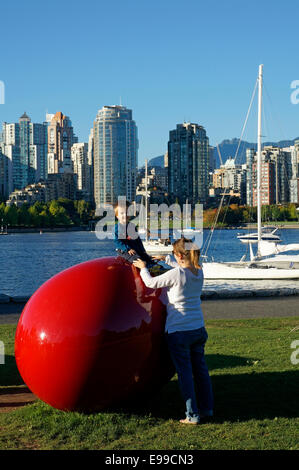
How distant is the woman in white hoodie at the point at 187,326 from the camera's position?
20.2ft

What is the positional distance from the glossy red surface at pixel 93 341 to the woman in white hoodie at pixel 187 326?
0.77ft

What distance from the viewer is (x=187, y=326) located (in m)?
6.18

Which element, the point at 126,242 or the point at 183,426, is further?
the point at 126,242

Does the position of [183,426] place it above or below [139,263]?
below

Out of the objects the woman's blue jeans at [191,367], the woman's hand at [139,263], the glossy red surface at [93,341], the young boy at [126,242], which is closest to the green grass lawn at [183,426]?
the woman's blue jeans at [191,367]

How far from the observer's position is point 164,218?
104250 mm

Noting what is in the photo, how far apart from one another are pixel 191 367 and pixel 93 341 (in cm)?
108

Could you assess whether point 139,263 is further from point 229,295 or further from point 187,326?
point 229,295

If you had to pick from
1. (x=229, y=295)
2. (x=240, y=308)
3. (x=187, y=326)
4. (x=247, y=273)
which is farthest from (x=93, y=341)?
(x=247, y=273)

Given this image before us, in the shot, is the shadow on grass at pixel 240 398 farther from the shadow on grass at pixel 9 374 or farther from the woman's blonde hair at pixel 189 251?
the woman's blonde hair at pixel 189 251

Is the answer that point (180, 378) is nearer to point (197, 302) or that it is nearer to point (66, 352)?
point (197, 302)

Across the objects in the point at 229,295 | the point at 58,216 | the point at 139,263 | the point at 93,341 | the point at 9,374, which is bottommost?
the point at 229,295
